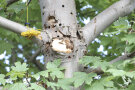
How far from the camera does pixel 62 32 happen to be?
182 centimetres

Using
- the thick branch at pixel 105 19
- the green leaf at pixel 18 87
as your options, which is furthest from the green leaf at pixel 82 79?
the thick branch at pixel 105 19

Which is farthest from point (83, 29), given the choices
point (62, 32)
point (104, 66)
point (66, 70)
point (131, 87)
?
point (131, 87)

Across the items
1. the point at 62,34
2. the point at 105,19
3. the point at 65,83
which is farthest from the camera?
the point at 105,19

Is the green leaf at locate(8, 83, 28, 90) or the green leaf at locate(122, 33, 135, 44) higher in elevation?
the green leaf at locate(122, 33, 135, 44)

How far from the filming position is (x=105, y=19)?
1.99 m

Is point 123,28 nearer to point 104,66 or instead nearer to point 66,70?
point 104,66

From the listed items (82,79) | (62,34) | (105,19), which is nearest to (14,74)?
(82,79)

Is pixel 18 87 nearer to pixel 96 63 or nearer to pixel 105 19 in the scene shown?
pixel 96 63

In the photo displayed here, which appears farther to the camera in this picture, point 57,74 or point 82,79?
point 57,74

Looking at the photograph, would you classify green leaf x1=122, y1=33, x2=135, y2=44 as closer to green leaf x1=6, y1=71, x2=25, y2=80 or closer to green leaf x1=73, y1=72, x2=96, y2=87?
green leaf x1=73, y1=72, x2=96, y2=87

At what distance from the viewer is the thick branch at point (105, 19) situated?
1.92 m

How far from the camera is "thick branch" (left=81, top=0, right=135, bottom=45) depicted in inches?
75.8

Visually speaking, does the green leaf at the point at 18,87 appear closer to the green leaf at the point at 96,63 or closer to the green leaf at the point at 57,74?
the green leaf at the point at 57,74

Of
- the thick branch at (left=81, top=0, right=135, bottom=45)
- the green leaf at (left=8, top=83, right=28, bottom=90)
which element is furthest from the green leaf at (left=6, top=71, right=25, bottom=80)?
the thick branch at (left=81, top=0, right=135, bottom=45)
